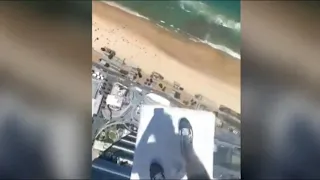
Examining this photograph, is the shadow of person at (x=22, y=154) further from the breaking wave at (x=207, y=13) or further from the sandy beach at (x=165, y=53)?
the breaking wave at (x=207, y=13)

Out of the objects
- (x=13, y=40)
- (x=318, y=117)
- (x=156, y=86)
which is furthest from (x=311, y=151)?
(x=13, y=40)

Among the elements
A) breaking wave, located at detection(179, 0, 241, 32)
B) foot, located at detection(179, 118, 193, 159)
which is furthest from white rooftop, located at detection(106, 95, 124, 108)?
breaking wave, located at detection(179, 0, 241, 32)

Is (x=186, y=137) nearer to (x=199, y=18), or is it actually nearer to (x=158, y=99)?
(x=158, y=99)

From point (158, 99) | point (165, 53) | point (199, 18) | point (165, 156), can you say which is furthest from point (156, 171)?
point (199, 18)

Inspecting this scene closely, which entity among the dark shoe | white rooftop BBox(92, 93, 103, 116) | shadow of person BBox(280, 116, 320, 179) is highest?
white rooftop BBox(92, 93, 103, 116)

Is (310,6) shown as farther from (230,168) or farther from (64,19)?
(64,19)

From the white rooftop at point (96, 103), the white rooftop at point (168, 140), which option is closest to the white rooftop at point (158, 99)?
the white rooftop at point (168, 140)

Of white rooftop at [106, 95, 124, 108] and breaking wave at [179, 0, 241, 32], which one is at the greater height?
breaking wave at [179, 0, 241, 32]

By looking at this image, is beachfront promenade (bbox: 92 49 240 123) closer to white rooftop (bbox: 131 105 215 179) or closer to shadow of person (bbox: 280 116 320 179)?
white rooftop (bbox: 131 105 215 179)
